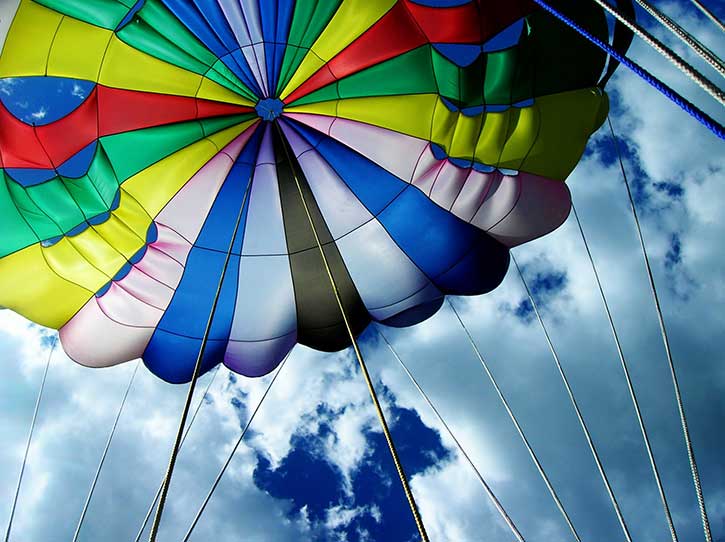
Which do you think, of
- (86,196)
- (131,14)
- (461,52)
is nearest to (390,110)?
(461,52)

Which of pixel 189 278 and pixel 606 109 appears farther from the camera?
pixel 189 278

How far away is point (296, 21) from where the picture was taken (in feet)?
19.8

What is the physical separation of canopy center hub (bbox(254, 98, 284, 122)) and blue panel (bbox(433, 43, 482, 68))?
186 cm

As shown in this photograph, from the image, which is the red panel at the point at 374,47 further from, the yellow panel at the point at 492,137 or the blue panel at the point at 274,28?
the yellow panel at the point at 492,137

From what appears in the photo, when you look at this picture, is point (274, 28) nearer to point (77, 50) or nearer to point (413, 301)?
point (77, 50)

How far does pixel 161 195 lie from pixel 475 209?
3.34 meters

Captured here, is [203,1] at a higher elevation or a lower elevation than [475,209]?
higher

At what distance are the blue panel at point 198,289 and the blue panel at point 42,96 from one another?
1.67 metres

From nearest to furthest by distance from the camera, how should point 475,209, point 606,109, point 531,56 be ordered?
point 531,56 < point 606,109 < point 475,209

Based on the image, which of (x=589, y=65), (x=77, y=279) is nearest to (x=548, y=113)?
(x=589, y=65)

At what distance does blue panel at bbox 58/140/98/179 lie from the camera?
19.4ft

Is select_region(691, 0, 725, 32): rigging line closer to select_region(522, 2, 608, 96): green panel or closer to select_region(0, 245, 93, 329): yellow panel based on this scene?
select_region(522, 2, 608, 96): green panel

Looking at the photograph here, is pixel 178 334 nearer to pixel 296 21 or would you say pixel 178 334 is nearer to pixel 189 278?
pixel 189 278

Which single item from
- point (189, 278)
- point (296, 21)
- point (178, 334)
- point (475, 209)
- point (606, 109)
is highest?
point (296, 21)
